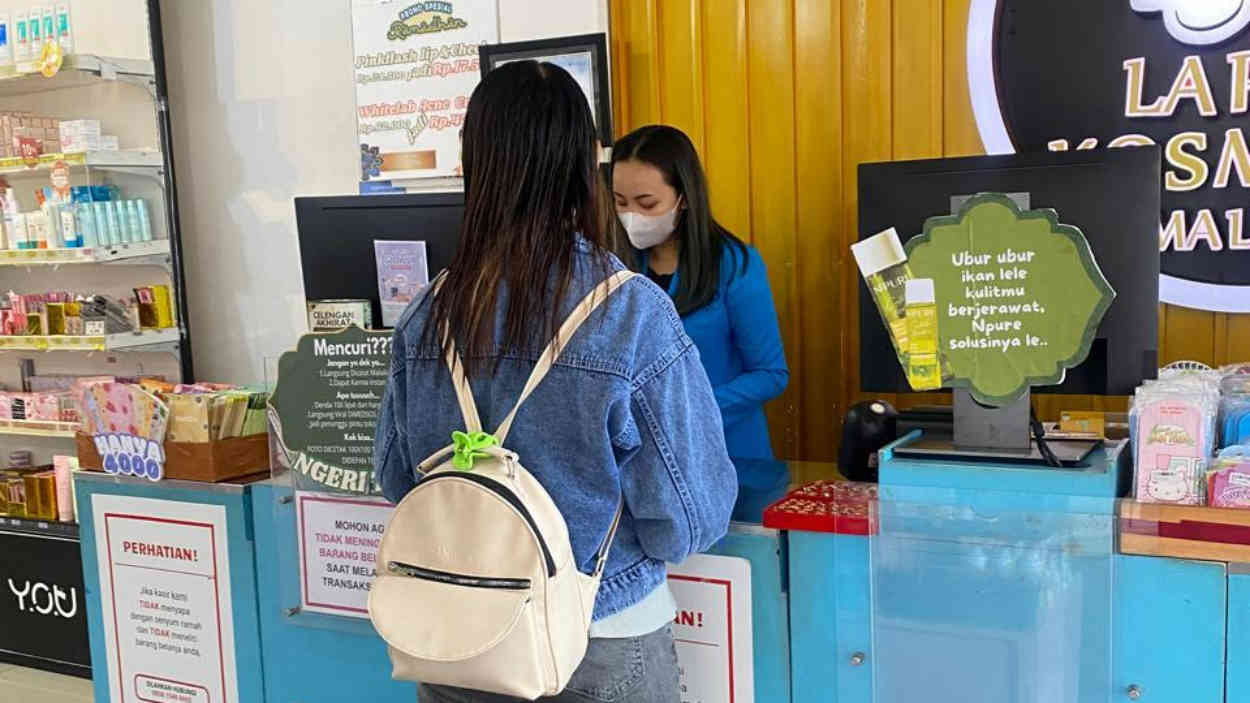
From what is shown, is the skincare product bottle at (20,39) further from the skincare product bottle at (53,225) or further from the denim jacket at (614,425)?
the denim jacket at (614,425)

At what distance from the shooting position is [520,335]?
1483 millimetres

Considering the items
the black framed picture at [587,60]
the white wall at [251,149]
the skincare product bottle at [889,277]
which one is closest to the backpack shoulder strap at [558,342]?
the skincare product bottle at [889,277]

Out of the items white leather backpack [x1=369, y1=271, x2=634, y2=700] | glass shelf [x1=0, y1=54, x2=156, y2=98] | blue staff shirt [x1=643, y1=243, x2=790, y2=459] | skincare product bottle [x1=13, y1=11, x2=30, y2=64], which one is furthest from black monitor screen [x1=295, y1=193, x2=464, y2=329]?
skincare product bottle [x1=13, y1=11, x2=30, y2=64]

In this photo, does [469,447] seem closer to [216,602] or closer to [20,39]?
[216,602]

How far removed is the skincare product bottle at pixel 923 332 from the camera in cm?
183

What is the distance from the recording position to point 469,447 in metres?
1.47

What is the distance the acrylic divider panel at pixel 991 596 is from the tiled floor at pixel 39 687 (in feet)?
10.6

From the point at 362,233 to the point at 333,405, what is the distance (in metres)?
0.40

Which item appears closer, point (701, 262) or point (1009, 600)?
point (1009, 600)

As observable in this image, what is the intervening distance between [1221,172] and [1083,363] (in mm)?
1180

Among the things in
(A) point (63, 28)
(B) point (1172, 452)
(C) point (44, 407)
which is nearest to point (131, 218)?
(A) point (63, 28)

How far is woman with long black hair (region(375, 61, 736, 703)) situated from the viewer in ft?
4.86

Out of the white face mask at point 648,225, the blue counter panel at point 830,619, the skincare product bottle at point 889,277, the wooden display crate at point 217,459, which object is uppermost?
the white face mask at point 648,225

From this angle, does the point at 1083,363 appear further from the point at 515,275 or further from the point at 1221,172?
the point at 1221,172
